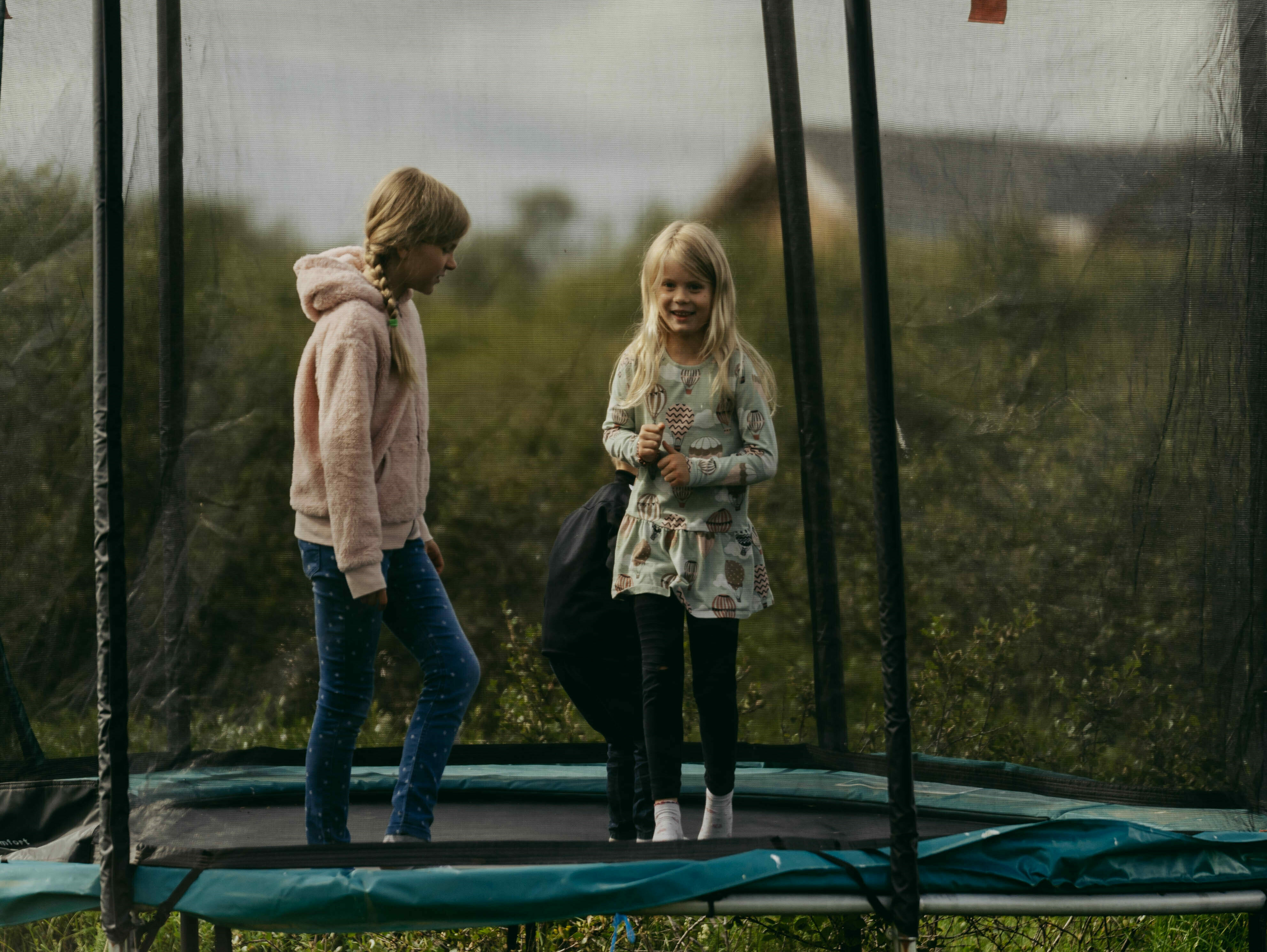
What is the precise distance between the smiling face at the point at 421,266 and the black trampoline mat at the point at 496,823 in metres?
0.96

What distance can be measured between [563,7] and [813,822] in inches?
70.9

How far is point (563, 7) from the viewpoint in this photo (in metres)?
2.32

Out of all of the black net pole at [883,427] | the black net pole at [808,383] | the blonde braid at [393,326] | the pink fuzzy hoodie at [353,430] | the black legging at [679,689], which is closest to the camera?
the black net pole at [883,427]

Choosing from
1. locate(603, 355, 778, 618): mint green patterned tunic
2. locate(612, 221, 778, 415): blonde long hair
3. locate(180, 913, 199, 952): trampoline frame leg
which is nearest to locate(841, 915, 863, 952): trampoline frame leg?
locate(603, 355, 778, 618): mint green patterned tunic

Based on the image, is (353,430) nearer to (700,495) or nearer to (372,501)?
(372,501)

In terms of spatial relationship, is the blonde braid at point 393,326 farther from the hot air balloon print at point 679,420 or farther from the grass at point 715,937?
the grass at point 715,937

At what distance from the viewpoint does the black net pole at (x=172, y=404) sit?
6.25 feet

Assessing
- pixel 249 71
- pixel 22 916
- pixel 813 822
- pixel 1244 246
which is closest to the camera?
pixel 22 916

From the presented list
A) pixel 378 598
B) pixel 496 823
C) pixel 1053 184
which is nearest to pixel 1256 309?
pixel 1053 184

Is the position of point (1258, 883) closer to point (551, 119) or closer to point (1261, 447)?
point (1261, 447)

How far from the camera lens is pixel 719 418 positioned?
2.05 meters

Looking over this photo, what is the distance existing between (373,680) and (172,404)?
617mm

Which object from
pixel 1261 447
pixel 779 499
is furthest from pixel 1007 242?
pixel 779 499

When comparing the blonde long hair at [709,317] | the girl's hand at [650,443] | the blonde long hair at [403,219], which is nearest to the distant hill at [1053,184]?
the blonde long hair at [709,317]
